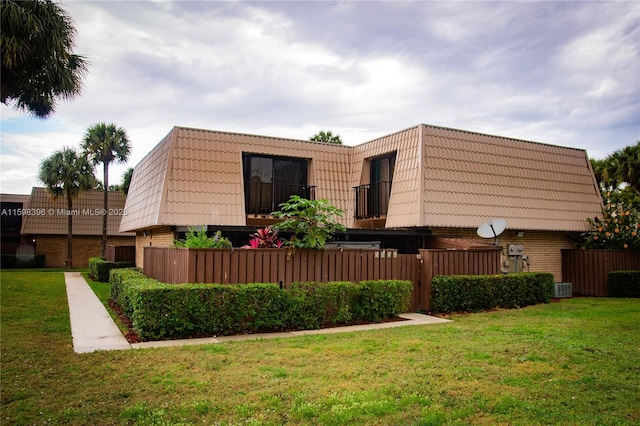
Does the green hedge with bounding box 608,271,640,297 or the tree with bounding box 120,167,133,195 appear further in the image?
the tree with bounding box 120,167,133,195

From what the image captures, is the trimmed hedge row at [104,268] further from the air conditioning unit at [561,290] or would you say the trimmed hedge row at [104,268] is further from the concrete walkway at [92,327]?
the air conditioning unit at [561,290]

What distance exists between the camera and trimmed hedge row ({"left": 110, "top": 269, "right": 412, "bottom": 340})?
9.30 metres

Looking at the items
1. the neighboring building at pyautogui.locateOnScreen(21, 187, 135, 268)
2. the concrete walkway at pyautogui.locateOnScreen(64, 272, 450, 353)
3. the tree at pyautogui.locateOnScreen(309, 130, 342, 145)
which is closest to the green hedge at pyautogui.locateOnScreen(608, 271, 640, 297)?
the concrete walkway at pyautogui.locateOnScreen(64, 272, 450, 353)

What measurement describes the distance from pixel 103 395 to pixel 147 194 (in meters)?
13.8

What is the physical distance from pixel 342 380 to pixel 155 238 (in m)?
14.0

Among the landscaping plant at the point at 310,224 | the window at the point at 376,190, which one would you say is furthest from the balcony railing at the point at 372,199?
the landscaping plant at the point at 310,224

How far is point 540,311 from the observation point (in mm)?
12727

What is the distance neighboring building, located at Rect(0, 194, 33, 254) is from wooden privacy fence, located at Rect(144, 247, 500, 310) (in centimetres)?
2572

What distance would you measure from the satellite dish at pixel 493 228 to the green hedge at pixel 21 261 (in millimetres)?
29700

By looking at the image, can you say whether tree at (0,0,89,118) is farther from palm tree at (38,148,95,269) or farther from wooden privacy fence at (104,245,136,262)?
palm tree at (38,148,95,269)

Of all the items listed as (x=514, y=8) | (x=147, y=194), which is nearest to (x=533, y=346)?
(x=514, y=8)

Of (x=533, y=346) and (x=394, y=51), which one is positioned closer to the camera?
(x=533, y=346)

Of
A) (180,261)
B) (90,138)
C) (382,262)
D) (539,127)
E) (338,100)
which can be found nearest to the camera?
(180,261)

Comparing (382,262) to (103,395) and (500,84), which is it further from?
(103,395)
